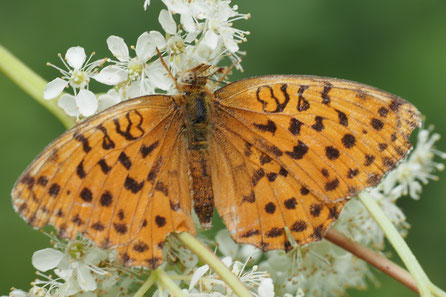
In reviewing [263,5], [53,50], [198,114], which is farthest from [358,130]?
[53,50]

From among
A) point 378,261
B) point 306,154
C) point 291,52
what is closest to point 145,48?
point 306,154

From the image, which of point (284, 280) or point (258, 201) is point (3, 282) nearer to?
point (284, 280)

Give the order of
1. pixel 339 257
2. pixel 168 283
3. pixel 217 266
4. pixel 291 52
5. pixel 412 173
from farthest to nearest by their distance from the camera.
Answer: pixel 291 52 < pixel 412 173 < pixel 339 257 < pixel 168 283 < pixel 217 266

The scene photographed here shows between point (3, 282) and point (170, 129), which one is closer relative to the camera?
point (170, 129)

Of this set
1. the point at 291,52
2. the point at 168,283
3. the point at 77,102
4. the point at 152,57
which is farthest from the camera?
the point at 291,52

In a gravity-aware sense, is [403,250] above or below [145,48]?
below

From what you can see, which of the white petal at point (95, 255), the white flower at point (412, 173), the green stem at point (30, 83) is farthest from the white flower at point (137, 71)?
the white flower at point (412, 173)

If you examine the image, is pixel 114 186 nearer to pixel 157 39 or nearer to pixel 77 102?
pixel 77 102
